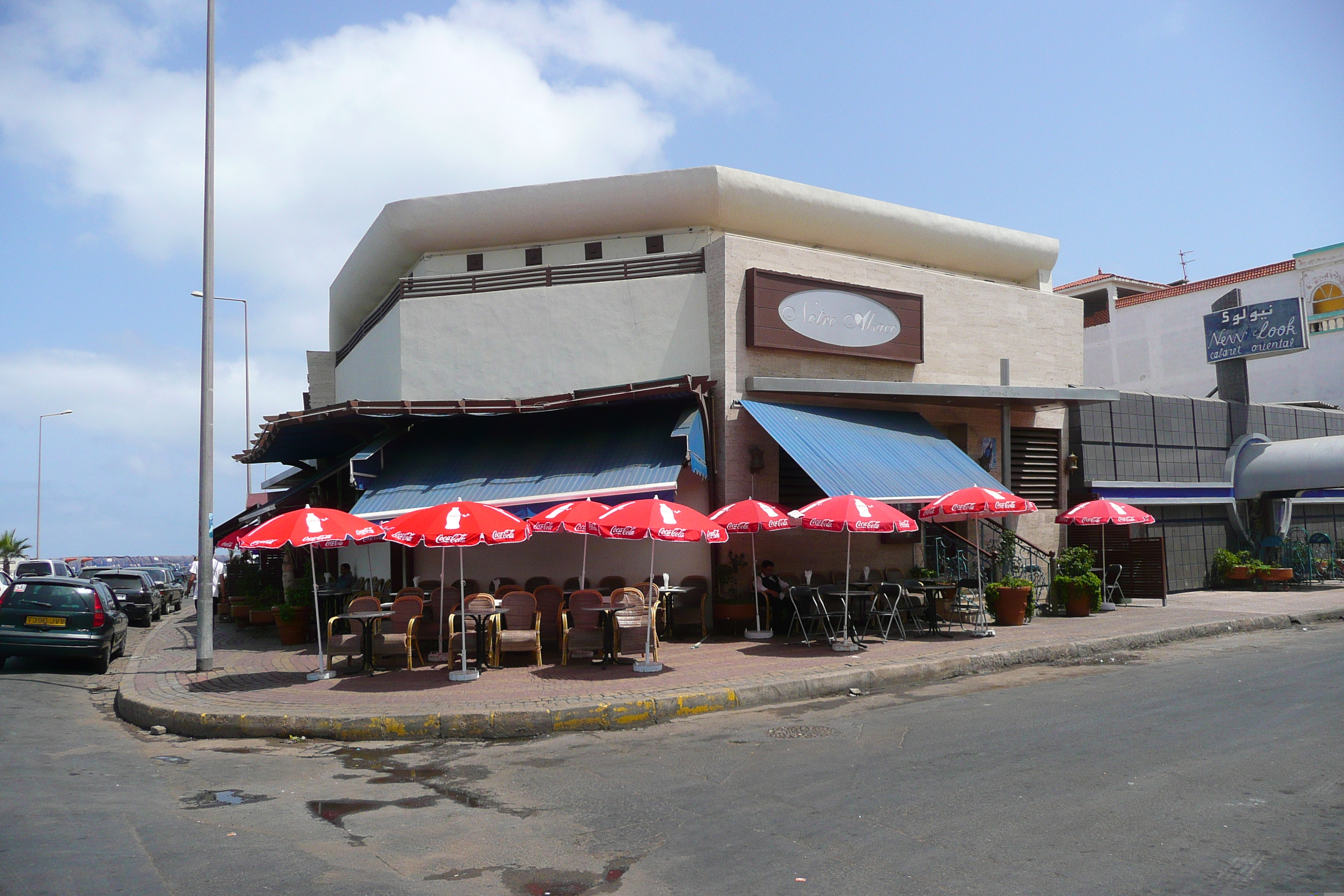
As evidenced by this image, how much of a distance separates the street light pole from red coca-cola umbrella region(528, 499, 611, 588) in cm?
453

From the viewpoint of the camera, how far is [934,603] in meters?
15.4

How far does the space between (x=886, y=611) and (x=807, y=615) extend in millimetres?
1280

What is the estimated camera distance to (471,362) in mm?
17562

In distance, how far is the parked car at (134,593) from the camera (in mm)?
24734

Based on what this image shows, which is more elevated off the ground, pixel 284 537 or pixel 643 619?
pixel 284 537

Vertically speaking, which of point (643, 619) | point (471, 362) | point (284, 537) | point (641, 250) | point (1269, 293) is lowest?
point (643, 619)

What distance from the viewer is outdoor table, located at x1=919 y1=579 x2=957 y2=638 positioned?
1510 cm

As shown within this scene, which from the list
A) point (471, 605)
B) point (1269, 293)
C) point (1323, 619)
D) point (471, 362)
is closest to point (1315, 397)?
point (1269, 293)

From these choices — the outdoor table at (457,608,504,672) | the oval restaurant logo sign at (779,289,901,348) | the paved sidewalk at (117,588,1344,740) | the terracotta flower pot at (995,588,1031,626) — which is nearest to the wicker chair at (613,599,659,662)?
the paved sidewalk at (117,588,1344,740)

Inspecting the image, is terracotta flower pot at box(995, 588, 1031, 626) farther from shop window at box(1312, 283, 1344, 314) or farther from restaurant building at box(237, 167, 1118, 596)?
shop window at box(1312, 283, 1344, 314)

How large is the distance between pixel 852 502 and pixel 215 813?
8804mm

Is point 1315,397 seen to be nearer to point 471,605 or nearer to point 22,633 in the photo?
point 471,605

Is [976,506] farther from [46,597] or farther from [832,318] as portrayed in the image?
[46,597]

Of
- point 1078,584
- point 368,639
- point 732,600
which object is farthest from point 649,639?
point 1078,584
